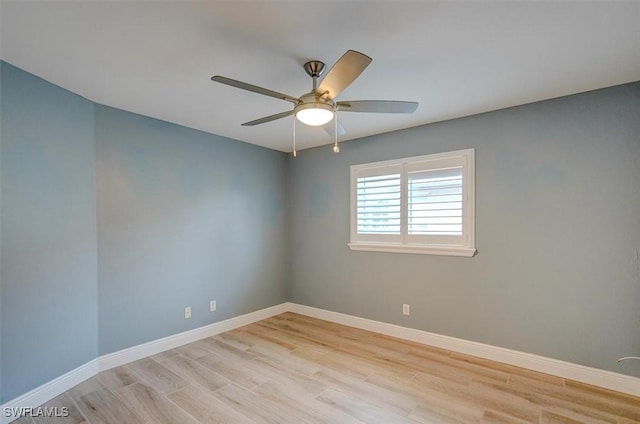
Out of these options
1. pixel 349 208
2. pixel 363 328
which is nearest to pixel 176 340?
pixel 363 328

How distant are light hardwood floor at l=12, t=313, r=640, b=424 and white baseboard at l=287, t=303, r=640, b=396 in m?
0.09

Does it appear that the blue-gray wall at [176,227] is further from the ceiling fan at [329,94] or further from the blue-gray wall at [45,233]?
the ceiling fan at [329,94]

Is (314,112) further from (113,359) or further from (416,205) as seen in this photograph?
(113,359)

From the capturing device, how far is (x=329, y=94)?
1923mm

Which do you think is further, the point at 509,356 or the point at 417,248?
the point at 417,248

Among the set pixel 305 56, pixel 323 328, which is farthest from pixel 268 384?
pixel 305 56

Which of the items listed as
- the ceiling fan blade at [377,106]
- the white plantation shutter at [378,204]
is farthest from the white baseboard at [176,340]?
the ceiling fan blade at [377,106]

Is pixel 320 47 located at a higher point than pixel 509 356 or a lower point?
higher

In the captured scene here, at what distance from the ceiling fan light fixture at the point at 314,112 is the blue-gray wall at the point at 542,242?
1.85 metres

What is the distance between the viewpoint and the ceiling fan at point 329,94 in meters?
1.65

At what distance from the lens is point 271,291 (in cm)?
455

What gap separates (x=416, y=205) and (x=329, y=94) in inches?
79.0

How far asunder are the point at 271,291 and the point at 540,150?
368cm

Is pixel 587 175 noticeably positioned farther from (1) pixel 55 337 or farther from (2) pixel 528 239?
(1) pixel 55 337
